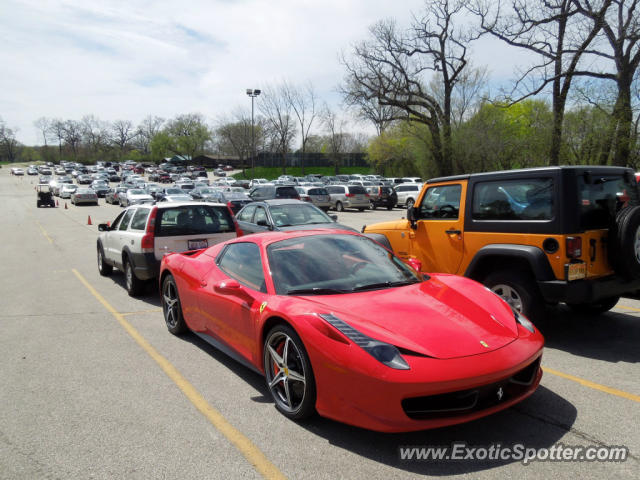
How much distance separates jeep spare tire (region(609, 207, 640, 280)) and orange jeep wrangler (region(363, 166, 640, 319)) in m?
0.01

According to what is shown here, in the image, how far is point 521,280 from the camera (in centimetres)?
532

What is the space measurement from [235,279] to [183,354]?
1.29 meters

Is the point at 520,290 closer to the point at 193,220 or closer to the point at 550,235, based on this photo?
the point at 550,235

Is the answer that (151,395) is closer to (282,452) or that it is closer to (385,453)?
(282,452)

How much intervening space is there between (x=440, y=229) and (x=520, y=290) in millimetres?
1510

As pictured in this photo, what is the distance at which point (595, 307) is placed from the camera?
616 centimetres

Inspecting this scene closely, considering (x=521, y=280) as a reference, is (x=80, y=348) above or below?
below

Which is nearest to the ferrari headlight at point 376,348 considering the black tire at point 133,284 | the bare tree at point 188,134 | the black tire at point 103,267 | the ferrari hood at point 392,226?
the ferrari hood at point 392,226

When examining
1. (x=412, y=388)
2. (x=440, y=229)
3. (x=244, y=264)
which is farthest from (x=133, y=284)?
(x=412, y=388)

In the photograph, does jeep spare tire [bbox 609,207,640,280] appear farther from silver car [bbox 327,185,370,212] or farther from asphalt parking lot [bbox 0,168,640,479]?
silver car [bbox 327,185,370,212]

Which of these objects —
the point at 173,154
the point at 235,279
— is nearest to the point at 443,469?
the point at 235,279

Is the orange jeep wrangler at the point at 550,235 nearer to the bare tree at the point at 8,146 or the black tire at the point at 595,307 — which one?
the black tire at the point at 595,307

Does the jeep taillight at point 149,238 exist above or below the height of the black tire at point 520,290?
above

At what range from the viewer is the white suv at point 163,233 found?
768cm
